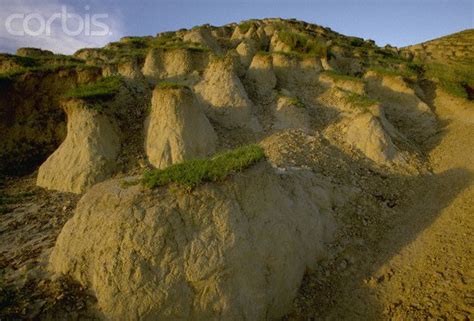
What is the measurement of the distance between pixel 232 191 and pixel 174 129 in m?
4.62

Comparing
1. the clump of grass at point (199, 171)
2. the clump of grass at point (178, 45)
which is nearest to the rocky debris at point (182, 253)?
the clump of grass at point (199, 171)

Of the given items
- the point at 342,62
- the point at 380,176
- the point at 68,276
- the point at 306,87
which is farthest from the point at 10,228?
the point at 342,62

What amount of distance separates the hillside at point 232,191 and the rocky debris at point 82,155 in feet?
0.13

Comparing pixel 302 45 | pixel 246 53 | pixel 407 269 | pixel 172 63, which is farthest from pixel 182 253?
pixel 302 45

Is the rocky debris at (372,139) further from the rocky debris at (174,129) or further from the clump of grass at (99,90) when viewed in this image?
the clump of grass at (99,90)

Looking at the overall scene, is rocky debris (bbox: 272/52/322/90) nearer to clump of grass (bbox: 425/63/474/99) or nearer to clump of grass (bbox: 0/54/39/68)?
clump of grass (bbox: 425/63/474/99)

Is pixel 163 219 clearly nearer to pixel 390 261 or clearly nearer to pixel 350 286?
pixel 350 286

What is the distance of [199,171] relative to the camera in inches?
237

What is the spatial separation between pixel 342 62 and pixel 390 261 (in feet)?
45.7

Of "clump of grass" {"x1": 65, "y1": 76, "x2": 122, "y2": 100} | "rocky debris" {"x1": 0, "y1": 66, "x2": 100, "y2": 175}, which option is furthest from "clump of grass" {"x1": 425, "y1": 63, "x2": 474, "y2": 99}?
"rocky debris" {"x1": 0, "y1": 66, "x2": 100, "y2": 175}

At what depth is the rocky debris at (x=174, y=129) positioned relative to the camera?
1011 centimetres

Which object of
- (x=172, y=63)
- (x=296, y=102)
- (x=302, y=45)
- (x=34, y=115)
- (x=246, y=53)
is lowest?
(x=34, y=115)

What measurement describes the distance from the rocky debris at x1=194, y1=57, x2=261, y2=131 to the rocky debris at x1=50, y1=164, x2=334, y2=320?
5868 mm

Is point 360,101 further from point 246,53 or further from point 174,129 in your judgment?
point 174,129
